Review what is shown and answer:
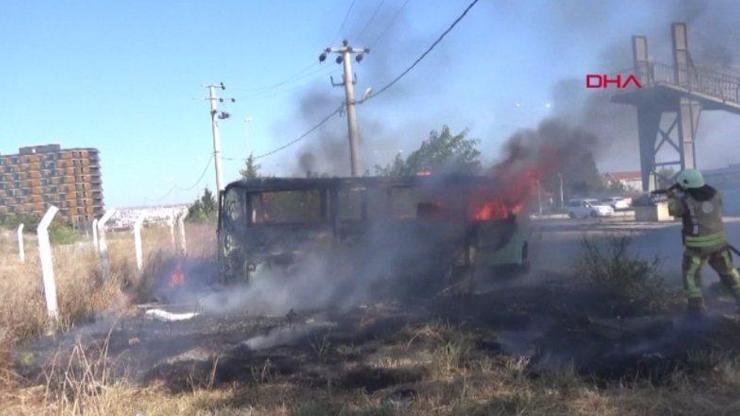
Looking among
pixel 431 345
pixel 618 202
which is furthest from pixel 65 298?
pixel 618 202

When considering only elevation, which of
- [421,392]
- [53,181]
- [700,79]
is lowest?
[421,392]

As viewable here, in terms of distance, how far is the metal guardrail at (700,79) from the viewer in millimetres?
8891

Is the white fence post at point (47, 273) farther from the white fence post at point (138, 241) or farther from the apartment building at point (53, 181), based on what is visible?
the apartment building at point (53, 181)

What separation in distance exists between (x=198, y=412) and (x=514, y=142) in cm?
656

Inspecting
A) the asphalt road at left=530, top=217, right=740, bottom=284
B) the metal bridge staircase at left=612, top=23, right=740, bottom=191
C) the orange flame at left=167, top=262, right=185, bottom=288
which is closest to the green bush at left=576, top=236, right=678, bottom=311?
the asphalt road at left=530, top=217, right=740, bottom=284

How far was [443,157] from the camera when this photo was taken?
43.7 ft

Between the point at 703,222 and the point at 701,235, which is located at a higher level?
the point at 703,222

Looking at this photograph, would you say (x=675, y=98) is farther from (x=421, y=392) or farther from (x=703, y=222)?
(x=421, y=392)

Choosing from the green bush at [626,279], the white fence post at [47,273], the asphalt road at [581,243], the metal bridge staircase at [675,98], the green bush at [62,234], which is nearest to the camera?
the green bush at [626,279]

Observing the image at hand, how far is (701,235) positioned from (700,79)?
388 centimetres

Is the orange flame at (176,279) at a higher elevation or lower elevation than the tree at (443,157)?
lower

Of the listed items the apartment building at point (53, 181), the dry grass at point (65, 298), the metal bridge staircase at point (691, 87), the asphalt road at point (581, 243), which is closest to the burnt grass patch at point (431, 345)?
the dry grass at point (65, 298)

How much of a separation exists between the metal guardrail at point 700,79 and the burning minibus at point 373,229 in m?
2.49

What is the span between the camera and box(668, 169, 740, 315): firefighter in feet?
20.7
